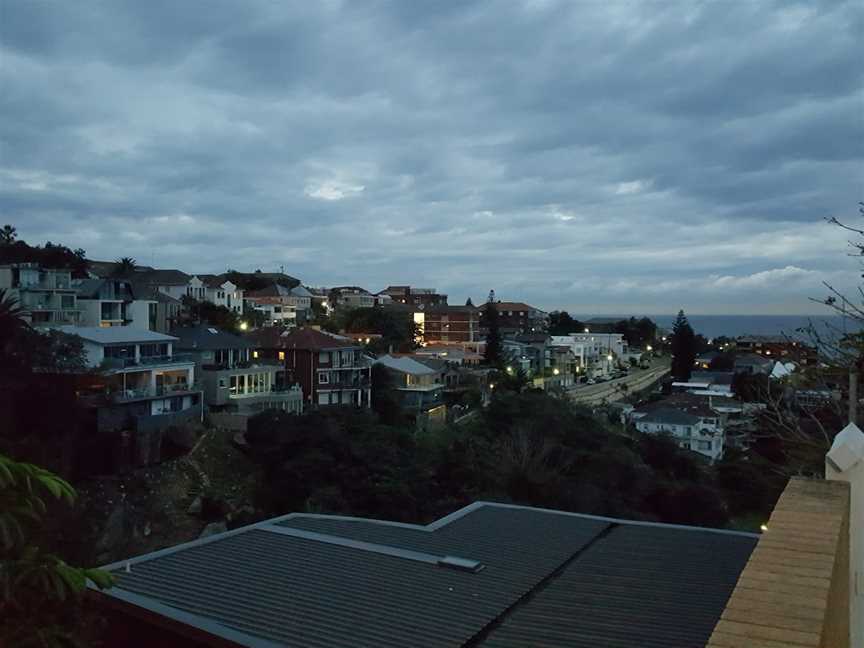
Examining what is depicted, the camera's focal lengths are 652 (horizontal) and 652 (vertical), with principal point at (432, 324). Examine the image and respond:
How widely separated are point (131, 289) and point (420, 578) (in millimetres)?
23835

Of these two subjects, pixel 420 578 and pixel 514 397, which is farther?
pixel 514 397

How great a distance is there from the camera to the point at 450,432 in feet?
70.4

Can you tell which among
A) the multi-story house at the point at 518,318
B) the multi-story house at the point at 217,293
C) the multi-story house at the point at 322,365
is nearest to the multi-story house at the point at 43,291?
the multi-story house at the point at 322,365

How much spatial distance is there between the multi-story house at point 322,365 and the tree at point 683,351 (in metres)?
34.3

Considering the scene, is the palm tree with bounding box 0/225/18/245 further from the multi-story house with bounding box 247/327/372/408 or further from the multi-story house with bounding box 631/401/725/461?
the multi-story house with bounding box 631/401/725/461

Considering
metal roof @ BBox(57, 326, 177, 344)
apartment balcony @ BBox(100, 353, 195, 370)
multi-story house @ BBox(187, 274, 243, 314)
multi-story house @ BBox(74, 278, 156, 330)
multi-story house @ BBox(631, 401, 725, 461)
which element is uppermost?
multi-story house @ BBox(187, 274, 243, 314)

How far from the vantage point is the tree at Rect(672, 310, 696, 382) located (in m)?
52.5

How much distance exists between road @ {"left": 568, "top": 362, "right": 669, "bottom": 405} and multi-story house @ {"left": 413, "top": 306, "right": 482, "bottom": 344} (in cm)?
1051

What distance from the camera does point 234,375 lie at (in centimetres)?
2244

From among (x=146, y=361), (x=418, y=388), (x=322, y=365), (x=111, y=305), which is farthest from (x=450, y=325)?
(x=146, y=361)

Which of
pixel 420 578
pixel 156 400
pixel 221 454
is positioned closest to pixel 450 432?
pixel 221 454

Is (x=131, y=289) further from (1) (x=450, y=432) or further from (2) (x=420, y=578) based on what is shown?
(2) (x=420, y=578)

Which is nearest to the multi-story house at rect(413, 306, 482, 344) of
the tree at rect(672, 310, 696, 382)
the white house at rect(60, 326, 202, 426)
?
the tree at rect(672, 310, 696, 382)

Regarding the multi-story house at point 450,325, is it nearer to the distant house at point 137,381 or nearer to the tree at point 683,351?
the tree at point 683,351
